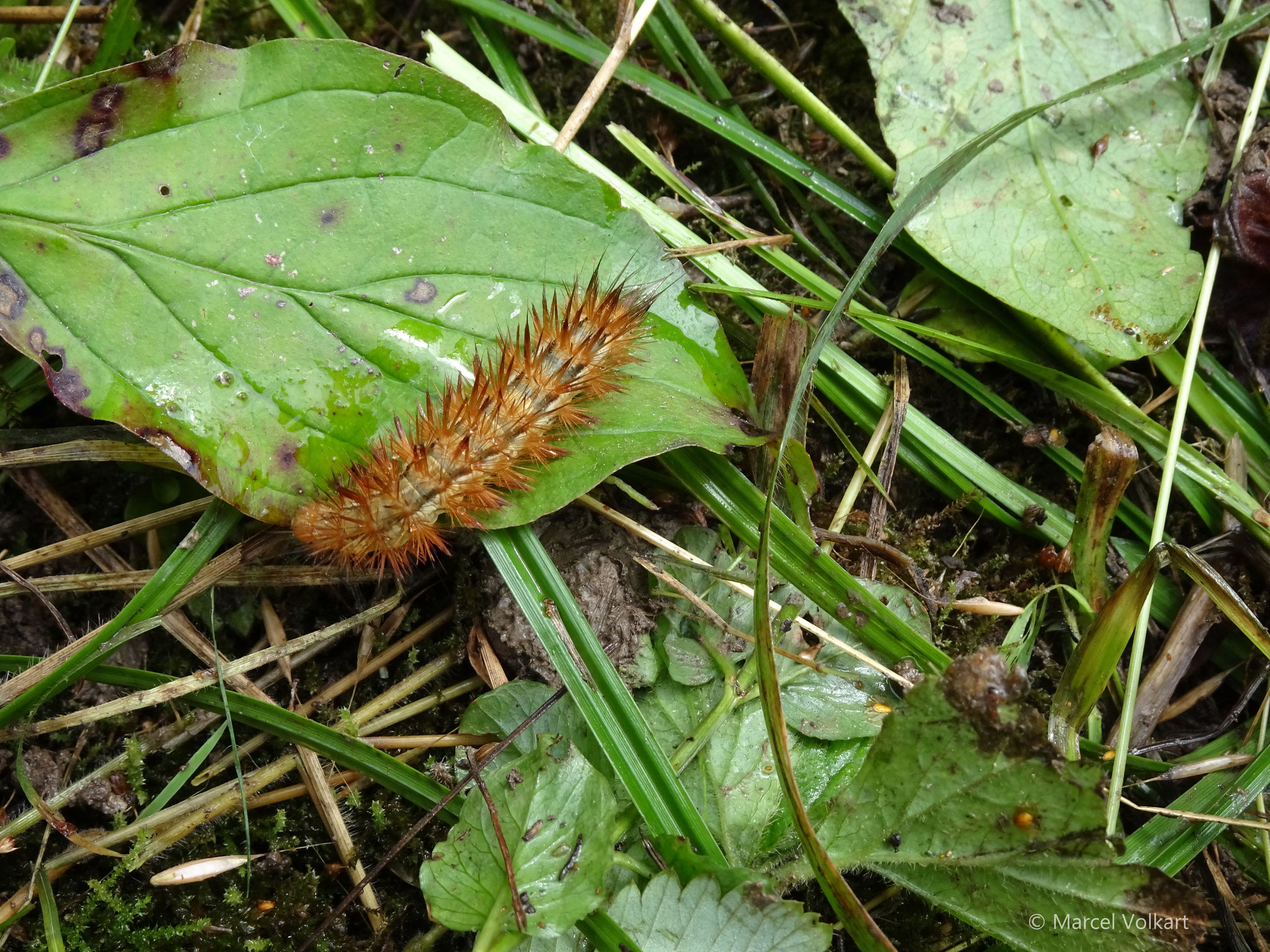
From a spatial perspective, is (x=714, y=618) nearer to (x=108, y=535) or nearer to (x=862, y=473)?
(x=862, y=473)

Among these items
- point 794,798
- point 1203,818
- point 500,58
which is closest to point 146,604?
point 794,798

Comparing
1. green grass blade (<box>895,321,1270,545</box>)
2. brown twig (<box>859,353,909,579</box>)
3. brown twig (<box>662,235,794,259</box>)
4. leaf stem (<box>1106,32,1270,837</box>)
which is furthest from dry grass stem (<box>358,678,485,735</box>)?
leaf stem (<box>1106,32,1270,837</box>)

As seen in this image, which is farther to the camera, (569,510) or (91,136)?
(569,510)

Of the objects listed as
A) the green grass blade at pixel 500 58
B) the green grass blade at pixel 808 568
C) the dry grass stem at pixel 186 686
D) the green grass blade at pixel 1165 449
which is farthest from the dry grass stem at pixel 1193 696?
the green grass blade at pixel 500 58

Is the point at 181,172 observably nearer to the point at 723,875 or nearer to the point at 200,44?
the point at 200,44

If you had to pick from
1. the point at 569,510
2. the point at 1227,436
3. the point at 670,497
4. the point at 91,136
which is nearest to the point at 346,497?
the point at 569,510

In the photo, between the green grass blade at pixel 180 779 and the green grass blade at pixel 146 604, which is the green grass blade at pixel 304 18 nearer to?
the green grass blade at pixel 146 604
